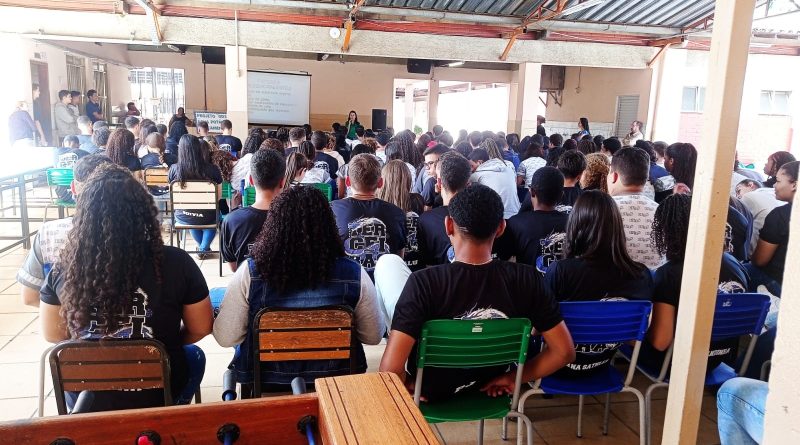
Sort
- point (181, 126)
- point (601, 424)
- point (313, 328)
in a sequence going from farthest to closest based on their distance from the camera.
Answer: point (181, 126) < point (601, 424) < point (313, 328)

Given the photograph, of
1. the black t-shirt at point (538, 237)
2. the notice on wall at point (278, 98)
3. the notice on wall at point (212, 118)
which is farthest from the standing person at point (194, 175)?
the notice on wall at point (278, 98)

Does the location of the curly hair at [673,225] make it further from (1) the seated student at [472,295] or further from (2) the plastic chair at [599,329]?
(1) the seated student at [472,295]

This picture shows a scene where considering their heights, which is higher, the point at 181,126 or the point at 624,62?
the point at 624,62

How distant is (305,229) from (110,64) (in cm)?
1347

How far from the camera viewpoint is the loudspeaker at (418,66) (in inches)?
552

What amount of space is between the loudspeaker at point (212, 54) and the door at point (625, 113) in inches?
359

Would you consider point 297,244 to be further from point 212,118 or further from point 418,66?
point 418,66

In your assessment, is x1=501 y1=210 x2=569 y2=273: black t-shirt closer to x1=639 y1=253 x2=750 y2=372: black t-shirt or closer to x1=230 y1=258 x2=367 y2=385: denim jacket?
x1=639 y1=253 x2=750 y2=372: black t-shirt

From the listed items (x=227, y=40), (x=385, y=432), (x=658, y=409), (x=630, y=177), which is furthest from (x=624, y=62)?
(x=385, y=432)

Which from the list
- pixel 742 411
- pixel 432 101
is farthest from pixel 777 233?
pixel 432 101

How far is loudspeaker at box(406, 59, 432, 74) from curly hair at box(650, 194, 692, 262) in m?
12.2

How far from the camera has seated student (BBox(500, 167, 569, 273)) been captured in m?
3.03

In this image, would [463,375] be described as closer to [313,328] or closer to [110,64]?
[313,328]

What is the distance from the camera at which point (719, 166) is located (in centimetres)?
129
